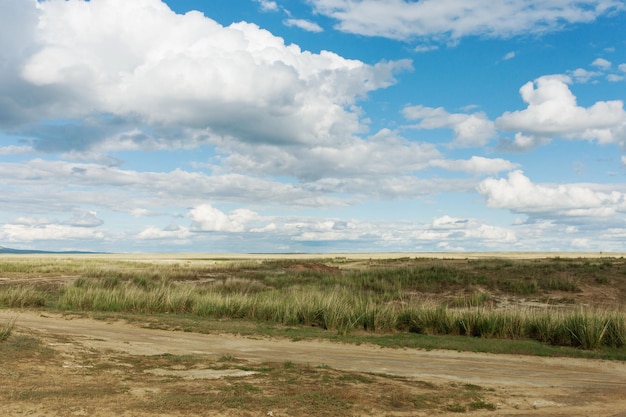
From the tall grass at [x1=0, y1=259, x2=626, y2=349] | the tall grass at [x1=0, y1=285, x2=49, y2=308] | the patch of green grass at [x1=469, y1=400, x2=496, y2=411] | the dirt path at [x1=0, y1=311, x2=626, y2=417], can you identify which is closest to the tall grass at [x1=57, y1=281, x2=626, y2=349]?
the tall grass at [x1=0, y1=259, x2=626, y2=349]

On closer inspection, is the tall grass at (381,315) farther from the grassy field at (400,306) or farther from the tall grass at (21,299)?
the tall grass at (21,299)

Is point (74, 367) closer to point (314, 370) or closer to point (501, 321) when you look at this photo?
point (314, 370)

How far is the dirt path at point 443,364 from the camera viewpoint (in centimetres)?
1040

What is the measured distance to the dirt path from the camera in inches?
409

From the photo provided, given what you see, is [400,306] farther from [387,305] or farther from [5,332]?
[5,332]

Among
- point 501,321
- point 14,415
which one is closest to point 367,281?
point 501,321

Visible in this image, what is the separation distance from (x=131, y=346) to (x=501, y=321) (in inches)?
465

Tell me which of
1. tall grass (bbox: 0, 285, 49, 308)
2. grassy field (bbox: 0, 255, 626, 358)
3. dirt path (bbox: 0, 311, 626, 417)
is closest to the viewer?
dirt path (bbox: 0, 311, 626, 417)

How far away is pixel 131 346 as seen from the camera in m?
14.8

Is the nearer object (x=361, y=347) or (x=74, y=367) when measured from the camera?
(x=74, y=367)

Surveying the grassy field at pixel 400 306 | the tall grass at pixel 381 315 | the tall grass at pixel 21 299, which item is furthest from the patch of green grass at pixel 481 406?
the tall grass at pixel 21 299

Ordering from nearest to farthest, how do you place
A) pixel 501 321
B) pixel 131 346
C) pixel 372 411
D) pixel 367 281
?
1. pixel 372 411
2. pixel 131 346
3. pixel 501 321
4. pixel 367 281

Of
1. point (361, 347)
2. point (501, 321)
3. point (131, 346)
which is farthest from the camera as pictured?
point (501, 321)

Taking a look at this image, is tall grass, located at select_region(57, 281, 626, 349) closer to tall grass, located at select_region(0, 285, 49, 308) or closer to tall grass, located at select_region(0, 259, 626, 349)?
tall grass, located at select_region(0, 259, 626, 349)
